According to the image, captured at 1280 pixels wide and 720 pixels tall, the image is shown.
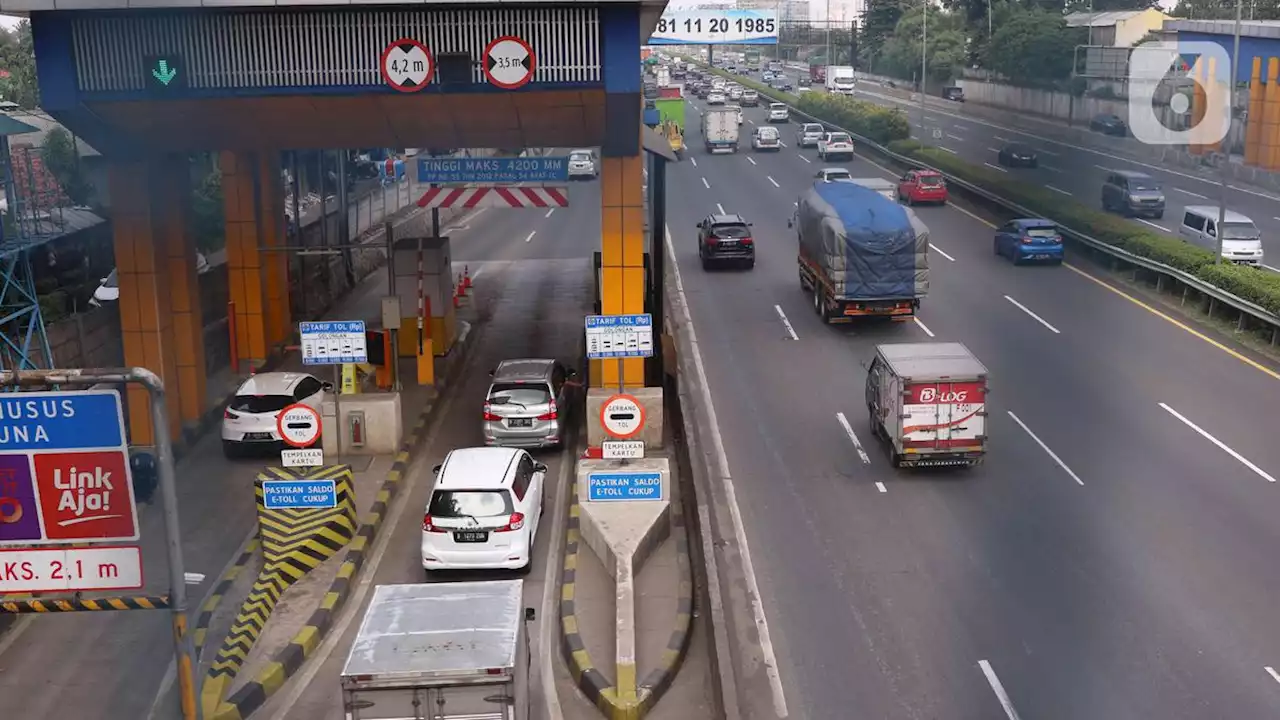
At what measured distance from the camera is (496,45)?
59.3 ft

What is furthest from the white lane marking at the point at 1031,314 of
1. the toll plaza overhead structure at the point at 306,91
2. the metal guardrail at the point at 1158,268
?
the toll plaza overhead structure at the point at 306,91

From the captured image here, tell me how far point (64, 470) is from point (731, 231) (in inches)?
1181

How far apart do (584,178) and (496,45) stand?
48.3 meters

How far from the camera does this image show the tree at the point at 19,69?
49.3 metres

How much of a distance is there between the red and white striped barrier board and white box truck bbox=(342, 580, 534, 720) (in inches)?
508

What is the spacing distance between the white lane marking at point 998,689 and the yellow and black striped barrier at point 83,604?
27.1ft

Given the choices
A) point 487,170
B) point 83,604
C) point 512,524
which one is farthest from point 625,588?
point 487,170

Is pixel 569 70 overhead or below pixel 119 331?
overhead

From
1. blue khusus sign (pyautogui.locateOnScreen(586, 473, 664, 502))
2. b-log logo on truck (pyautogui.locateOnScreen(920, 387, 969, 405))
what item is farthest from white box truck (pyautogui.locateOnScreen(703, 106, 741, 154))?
blue khusus sign (pyautogui.locateOnScreen(586, 473, 664, 502))

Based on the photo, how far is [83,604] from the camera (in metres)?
11.0

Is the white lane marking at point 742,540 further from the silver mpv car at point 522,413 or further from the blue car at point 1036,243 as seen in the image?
the blue car at point 1036,243

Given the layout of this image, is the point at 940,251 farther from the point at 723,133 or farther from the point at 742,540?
the point at 723,133

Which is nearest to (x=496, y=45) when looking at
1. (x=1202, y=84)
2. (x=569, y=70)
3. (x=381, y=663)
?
(x=569, y=70)

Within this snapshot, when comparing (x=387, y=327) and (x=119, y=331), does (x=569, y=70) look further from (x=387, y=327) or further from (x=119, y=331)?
(x=119, y=331)
